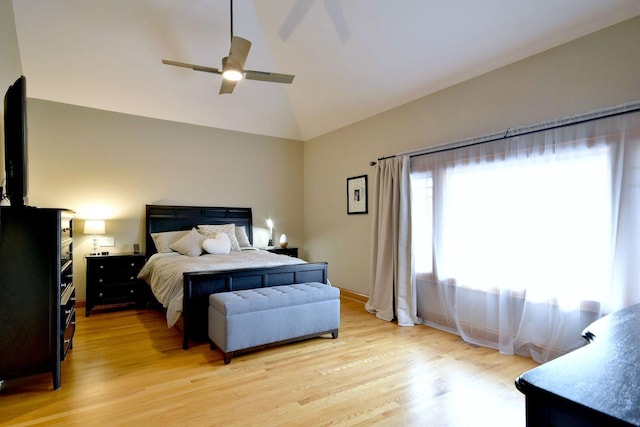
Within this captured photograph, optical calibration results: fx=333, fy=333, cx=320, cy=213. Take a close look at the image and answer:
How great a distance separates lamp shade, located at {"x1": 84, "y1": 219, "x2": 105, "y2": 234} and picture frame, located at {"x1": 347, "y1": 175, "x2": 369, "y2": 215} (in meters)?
3.46

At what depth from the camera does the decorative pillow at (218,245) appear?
4.56 m

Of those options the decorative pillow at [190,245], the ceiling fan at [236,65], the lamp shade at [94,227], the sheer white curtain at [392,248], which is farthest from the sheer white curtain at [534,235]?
the lamp shade at [94,227]

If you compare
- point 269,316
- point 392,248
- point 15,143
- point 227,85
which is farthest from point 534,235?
point 15,143

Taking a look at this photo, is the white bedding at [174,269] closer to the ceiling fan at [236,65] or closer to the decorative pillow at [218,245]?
the decorative pillow at [218,245]

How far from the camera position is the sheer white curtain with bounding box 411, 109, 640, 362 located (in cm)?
246

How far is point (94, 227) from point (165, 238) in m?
0.87

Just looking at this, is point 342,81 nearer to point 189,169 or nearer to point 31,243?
point 189,169

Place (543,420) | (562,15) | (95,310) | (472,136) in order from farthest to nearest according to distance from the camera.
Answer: (95,310) < (472,136) < (562,15) < (543,420)

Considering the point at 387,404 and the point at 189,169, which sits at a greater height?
the point at 189,169

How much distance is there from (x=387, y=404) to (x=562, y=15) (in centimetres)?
320

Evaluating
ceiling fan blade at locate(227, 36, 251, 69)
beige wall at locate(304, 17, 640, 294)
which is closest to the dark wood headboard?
beige wall at locate(304, 17, 640, 294)

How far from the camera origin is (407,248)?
4.00 m

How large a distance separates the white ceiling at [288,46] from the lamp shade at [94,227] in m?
1.63

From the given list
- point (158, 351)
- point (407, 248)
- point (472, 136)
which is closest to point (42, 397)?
point (158, 351)
